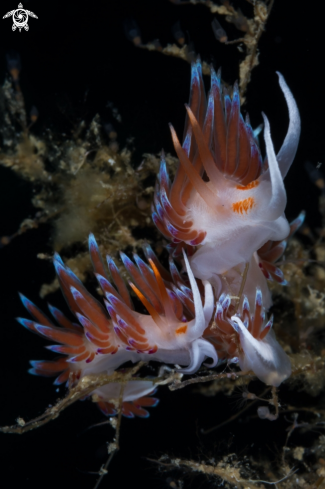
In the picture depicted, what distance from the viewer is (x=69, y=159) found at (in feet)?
10.6

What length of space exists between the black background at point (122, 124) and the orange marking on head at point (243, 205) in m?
1.28

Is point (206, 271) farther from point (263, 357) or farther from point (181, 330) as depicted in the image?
point (263, 357)

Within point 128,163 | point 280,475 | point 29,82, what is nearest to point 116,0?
point 29,82

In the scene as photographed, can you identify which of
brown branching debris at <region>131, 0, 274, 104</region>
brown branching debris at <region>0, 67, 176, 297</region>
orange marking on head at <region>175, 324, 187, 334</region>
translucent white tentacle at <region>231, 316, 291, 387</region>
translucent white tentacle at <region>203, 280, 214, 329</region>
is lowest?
translucent white tentacle at <region>231, 316, 291, 387</region>

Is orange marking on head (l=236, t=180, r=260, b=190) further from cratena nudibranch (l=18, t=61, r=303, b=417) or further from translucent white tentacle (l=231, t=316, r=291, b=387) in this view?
translucent white tentacle (l=231, t=316, r=291, b=387)

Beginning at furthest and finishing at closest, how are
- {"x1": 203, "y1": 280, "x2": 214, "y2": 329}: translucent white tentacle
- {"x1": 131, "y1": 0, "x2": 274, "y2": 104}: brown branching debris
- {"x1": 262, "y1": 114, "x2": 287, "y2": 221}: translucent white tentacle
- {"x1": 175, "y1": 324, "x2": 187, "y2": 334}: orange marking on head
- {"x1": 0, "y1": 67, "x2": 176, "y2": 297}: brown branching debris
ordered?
{"x1": 0, "y1": 67, "x2": 176, "y2": 297}: brown branching debris → {"x1": 131, "y1": 0, "x2": 274, "y2": 104}: brown branching debris → {"x1": 175, "y1": 324, "x2": 187, "y2": 334}: orange marking on head → {"x1": 203, "y1": 280, "x2": 214, "y2": 329}: translucent white tentacle → {"x1": 262, "y1": 114, "x2": 287, "y2": 221}: translucent white tentacle

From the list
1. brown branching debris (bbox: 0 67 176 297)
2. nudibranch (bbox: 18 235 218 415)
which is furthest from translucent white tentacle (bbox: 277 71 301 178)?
brown branching debris (bbox: 0 67 176 297)

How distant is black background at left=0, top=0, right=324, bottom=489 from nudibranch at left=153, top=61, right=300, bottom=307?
0.95 meters

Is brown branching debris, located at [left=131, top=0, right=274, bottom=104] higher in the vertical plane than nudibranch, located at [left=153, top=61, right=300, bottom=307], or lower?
higher

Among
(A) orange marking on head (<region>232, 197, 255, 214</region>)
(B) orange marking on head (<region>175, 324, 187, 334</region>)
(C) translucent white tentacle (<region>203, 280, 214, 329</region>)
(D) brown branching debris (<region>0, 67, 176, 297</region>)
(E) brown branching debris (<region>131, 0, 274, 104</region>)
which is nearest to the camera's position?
(A) orange marking on head (<region>232, 197, 255, 214</region>)

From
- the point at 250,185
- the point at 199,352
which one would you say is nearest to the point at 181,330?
the point at 199,352

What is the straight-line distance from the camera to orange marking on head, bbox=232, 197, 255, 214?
2.06 metres

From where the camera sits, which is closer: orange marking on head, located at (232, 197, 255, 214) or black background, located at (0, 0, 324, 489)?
orange marking on head, located at (232, 197, 255, 214)

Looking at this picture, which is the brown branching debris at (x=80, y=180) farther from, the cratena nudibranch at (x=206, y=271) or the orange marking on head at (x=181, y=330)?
the orange marking on head at (x=181, y=330)
